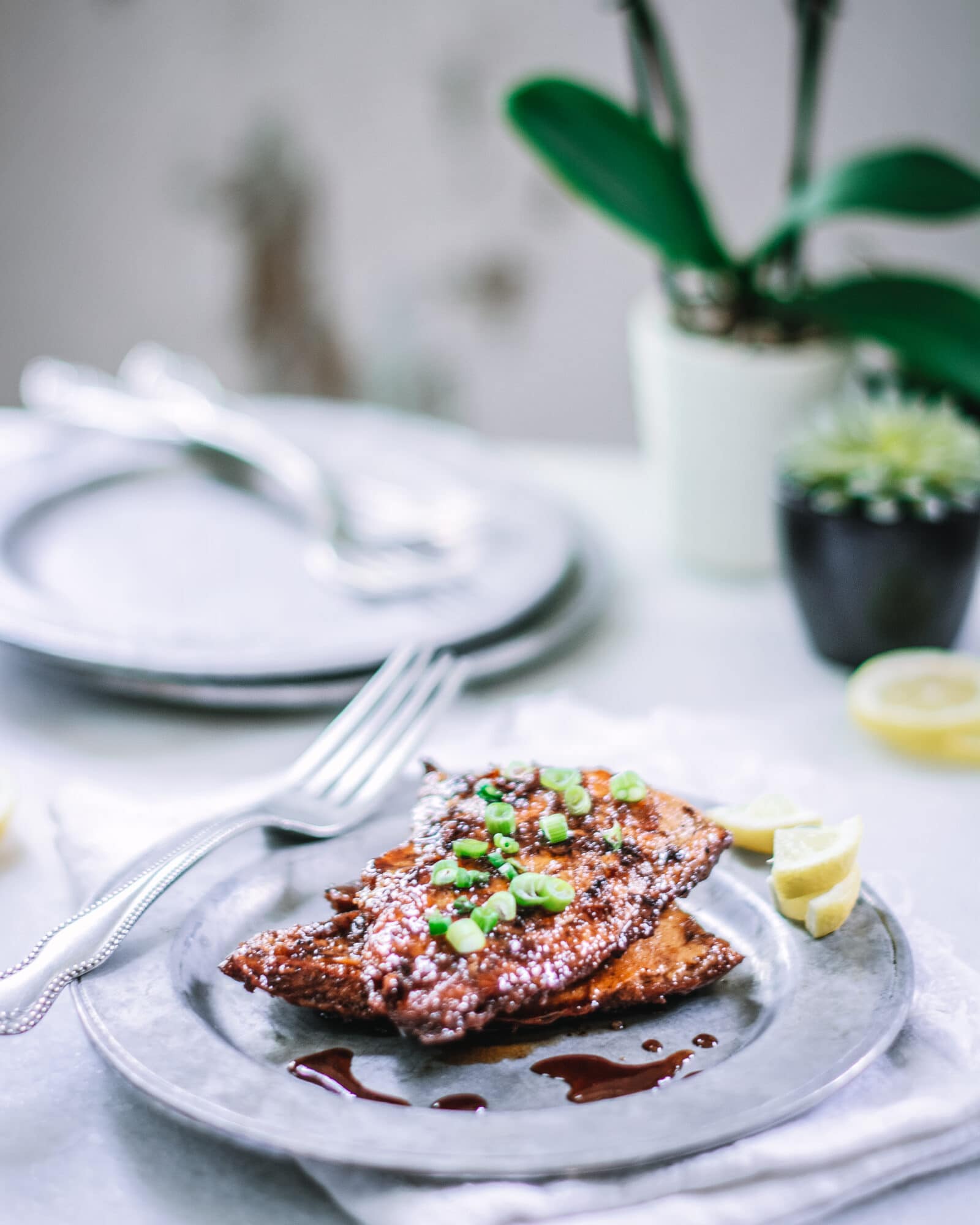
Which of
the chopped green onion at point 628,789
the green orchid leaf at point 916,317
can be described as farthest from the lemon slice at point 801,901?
the green orchid leaf at point 916,317

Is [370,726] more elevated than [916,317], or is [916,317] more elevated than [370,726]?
[916,317]

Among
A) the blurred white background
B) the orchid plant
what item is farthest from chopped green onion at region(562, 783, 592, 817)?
the blurred white background

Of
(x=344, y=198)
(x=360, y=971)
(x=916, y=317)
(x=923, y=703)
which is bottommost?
(x=923, y=703)

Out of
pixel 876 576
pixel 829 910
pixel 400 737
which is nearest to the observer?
pixel 829 910

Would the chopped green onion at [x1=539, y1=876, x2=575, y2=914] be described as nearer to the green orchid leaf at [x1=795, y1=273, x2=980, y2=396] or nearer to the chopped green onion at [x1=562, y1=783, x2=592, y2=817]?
the chopped green onion at [x1=562, y1=783, x2=592, y2=817]

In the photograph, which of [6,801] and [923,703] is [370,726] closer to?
[6,801]

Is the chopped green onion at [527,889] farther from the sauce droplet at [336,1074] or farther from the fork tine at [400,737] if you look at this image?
the fork tine at [400,737]

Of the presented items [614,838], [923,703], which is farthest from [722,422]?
[614,838]
